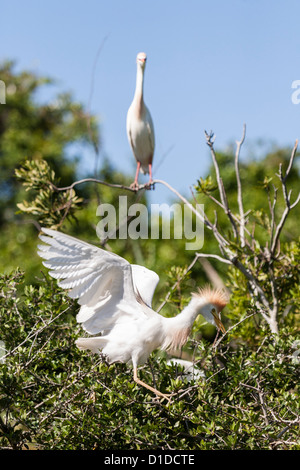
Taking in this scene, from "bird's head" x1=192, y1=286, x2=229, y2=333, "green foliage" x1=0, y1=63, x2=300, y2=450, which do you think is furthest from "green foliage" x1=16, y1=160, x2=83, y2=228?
"bird's head" x1=192, y1=286, x2=229, y2=333

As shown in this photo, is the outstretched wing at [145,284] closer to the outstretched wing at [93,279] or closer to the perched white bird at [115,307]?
the perched white bird at [115,307]

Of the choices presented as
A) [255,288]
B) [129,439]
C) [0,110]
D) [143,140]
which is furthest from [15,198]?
[129,439]

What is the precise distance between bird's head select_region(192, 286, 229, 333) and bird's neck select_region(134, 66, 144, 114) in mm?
2704

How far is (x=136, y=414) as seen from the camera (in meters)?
2.99

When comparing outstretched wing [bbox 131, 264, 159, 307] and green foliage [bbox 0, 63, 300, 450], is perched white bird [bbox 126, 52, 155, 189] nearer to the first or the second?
green foliage [bbox 0, 63, 300, 450]

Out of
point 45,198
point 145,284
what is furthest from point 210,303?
point 45,198

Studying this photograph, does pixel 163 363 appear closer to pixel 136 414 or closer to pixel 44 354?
pixel 136 414

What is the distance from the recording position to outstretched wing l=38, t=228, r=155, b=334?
2975 mm

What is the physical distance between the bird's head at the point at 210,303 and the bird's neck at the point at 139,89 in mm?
2704

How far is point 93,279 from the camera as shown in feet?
10.1

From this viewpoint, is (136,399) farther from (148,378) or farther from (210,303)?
(210,303)

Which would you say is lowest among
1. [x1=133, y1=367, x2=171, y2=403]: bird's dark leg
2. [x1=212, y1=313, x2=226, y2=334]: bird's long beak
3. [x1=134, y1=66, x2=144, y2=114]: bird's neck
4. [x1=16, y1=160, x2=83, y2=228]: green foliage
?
[x1=133, y1=367, x2=171, y2=403]: bird's dark leg

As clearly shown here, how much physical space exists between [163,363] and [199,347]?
25cm
